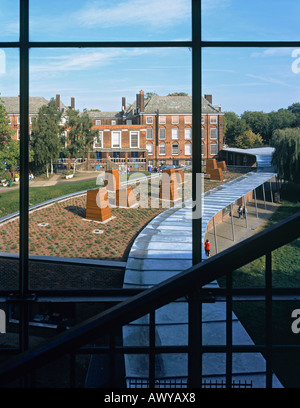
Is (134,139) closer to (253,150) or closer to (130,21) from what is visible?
(253,150)

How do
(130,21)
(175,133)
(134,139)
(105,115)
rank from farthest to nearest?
(105,115) → (134,139) → (175,133) → (130,21)

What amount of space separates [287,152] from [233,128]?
8.97ft

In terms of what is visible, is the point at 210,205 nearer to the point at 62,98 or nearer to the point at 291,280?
the point at 291,280

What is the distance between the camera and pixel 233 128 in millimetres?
17500

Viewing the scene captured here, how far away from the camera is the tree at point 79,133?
56.8 ft

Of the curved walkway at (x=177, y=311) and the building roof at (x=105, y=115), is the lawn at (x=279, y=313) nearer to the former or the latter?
the curved walkway at (x=177, y=311)

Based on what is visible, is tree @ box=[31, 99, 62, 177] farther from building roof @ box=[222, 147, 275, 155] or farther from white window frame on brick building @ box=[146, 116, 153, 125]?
building roof @ box=[222, 147, 275, 155]

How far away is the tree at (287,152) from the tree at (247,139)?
1647 millimetres

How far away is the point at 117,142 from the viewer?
19906 mm

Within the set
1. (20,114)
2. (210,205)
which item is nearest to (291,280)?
A: (210,205)

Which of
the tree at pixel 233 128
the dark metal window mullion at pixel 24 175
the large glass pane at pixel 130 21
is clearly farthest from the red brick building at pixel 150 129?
the dark metal window mullion at pixel 24 175

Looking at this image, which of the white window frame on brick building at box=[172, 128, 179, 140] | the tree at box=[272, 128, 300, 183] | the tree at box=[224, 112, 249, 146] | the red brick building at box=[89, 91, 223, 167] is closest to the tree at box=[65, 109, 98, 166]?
the red brick building at box=[89, 91, 223, 167]

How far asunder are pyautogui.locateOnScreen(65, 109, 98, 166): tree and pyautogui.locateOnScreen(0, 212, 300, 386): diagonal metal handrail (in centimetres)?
1661

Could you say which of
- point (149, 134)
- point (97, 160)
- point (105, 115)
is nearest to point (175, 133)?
point (149, 134)
